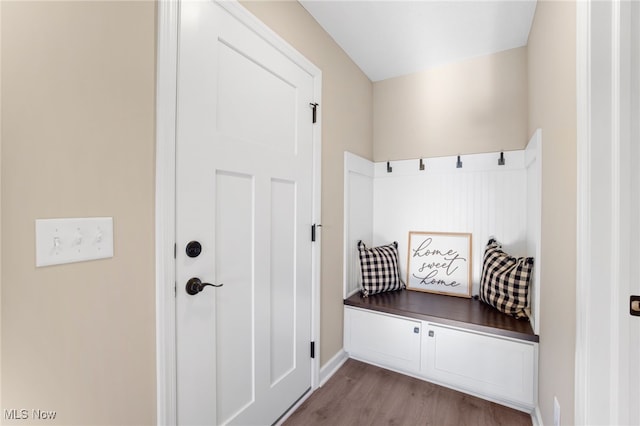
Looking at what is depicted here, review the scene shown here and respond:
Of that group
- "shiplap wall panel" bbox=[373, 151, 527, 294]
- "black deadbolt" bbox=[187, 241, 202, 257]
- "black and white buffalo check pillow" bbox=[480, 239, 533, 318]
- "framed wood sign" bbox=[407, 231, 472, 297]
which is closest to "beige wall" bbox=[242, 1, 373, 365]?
"shiplap wall panel" bbox=[373, 151, 527, 294]

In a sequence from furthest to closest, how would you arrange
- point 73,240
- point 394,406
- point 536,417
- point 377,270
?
point 377,270 → point 394,406 → point 536,417 → point 73,240

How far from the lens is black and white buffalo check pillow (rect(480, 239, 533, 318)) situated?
1.77m

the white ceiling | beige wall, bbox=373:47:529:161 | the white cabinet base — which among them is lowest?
the white cabinet base

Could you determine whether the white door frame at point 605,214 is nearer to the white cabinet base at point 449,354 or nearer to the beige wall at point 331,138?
the white cabinet base at point 449,354

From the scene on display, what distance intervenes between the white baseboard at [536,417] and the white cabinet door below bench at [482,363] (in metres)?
0.04

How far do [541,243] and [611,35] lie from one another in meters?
1.07

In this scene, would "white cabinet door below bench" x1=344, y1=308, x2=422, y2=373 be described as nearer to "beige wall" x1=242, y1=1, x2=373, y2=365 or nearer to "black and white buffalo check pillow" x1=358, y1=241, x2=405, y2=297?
"beige wall" x1=242, y1=1, x2=373, y2=365

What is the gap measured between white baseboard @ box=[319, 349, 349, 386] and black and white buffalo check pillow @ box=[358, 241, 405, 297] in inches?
19.6

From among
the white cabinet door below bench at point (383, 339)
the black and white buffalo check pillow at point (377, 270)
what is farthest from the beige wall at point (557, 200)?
the black and white buffalo check pillow at point (377, 270)

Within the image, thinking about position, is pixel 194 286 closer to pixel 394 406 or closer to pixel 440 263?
pixel 394 406

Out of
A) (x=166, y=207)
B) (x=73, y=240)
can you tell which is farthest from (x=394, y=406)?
(x=73, y=240)

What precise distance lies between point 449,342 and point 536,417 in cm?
54

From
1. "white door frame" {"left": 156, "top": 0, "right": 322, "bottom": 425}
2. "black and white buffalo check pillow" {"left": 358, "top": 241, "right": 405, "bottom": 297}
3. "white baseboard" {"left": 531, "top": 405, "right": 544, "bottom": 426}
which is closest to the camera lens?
"white door frame" {"left": 156, "top": 0, "right": 322, "bottom": 425}

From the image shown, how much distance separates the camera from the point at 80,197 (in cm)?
79
